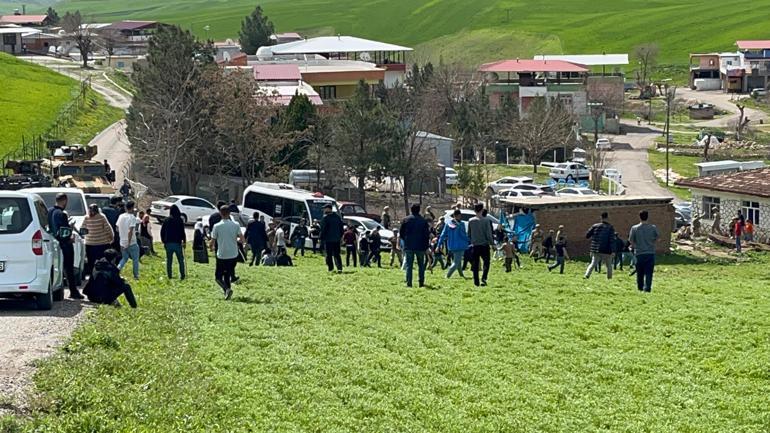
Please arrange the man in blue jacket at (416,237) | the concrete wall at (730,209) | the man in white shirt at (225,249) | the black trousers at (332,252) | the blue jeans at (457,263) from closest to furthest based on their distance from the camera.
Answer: the man in white shirt at (225,249), the man in blue jacket at (416,237), the blue jeans at (457,263), the black trousers at (332,252), the concrete wall at (730,209)

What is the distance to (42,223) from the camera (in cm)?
1648

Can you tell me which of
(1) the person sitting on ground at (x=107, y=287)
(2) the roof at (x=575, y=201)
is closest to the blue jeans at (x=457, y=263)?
(1) the person sitting on ground at (x=107, y=287)

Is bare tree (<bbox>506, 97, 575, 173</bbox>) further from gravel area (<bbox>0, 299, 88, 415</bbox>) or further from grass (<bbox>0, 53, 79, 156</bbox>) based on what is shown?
gravel area (<bbox>0, 299, 88, 415</bbox>)

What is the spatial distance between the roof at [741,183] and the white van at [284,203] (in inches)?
591

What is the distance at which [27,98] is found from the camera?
8181cm

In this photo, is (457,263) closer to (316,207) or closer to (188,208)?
(316,207)

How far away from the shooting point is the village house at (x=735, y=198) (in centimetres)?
4281

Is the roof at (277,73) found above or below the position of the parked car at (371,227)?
above

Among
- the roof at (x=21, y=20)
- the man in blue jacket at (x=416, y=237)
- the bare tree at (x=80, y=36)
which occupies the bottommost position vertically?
the man in blue jacket at (x=416, y=237)

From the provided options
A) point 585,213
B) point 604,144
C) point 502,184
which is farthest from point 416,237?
point 604,144

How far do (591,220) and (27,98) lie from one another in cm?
5439

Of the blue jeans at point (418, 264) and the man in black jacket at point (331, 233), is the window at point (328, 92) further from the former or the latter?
the blue jeans at point (418, 264)

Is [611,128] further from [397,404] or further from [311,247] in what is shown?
[397,404]

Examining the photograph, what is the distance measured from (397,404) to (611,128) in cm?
9186
